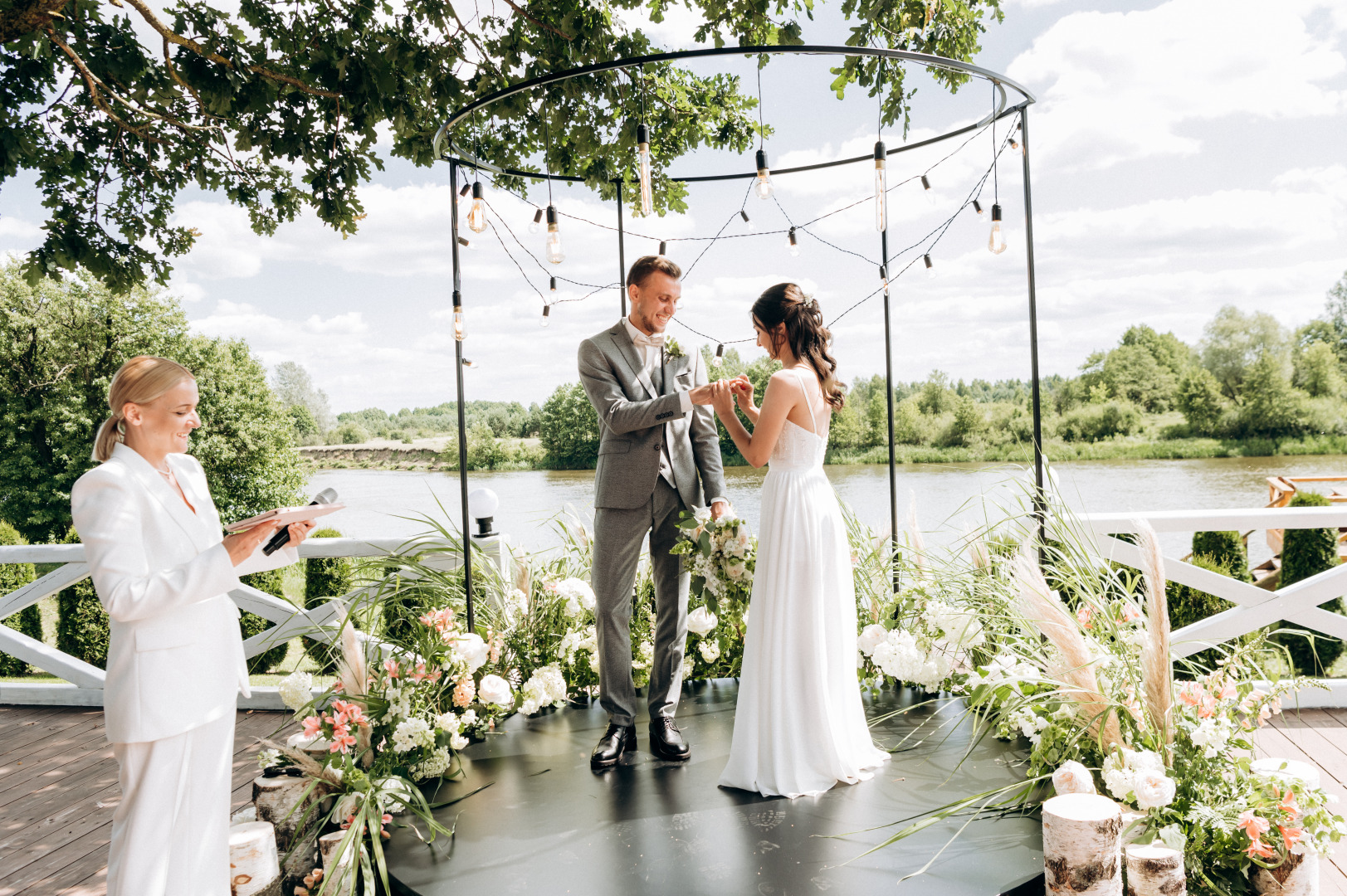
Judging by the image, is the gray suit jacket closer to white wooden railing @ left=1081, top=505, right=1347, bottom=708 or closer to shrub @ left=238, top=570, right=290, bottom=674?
white wooden railing @ left=1081, top=505, right=1347, bottom=708

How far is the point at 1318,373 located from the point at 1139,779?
21580mm

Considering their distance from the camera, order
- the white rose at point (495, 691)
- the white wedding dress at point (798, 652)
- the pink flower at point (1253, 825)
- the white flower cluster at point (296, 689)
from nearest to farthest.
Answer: the pink flower at point (1253, 825)
the white wedding dress at point (798, 652)
the white flower cluster at point (296, 689)
the white rose at point (495, 691)

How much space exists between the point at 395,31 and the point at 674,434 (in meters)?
3.14

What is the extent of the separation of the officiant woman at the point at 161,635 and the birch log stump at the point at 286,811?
52 centimetres

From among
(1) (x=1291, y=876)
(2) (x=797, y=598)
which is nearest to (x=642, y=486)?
(2) (x=797, y=598)

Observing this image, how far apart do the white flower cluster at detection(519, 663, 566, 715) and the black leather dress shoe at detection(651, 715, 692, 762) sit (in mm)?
644

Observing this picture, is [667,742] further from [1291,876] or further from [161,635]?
[1291,876]

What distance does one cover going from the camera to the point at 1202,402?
18938mm

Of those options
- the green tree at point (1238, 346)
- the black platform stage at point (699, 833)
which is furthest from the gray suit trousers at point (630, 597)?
the green tree at point (1238, 346)

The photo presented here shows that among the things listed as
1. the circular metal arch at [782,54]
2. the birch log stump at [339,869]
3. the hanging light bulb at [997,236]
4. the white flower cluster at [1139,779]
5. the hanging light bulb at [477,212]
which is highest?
the circular metal arch at [782,54]

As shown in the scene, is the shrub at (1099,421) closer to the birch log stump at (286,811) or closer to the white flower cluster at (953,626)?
the white flower cluster at (953,626)

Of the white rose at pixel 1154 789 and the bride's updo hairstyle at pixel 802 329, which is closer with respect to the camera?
the white rose at pixel 1154 789

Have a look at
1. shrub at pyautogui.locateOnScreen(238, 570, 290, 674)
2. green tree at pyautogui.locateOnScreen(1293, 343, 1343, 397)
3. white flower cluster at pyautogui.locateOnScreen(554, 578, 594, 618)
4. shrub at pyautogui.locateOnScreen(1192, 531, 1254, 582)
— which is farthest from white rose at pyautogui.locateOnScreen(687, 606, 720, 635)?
green tree at pyautogui.locateOnScreen(1293, 343, 1343, 397)

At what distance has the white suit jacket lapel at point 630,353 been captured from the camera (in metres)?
3.31
